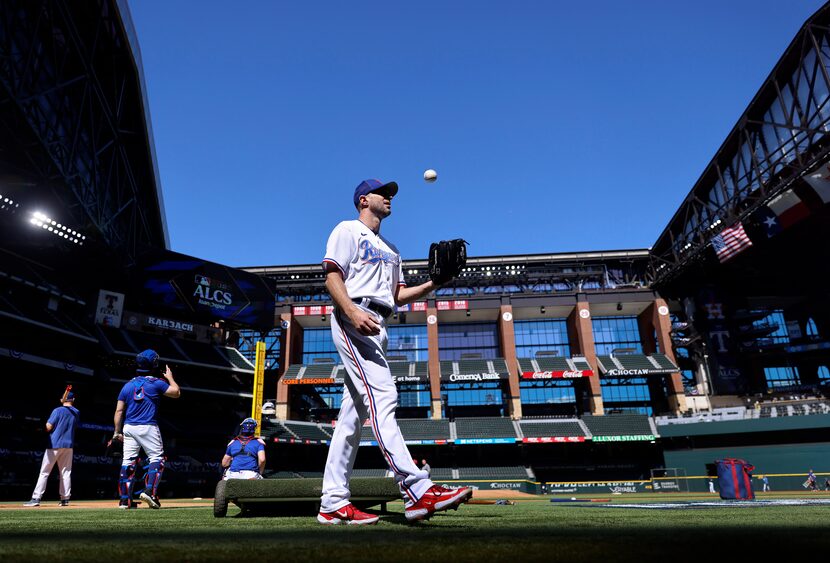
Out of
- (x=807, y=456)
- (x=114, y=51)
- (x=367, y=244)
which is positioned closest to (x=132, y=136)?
(x=114, y=51)

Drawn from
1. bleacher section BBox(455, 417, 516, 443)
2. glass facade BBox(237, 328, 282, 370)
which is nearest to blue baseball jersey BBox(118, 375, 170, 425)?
bleacher section BBox(455, 417, 516, 443)

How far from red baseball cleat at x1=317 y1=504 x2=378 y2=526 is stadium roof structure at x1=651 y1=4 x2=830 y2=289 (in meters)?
28.2

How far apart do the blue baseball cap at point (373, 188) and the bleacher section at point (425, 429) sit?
35085mm

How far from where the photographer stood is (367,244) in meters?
3.67

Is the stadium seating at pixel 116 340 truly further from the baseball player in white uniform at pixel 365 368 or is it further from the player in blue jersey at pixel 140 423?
the baseball player in white uniform at pixel 365 368

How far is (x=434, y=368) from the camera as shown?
4134cm

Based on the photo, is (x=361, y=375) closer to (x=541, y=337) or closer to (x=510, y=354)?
(x=510, y=354)

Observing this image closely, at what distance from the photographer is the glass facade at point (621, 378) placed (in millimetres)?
43406

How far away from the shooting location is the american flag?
29016 millimetres

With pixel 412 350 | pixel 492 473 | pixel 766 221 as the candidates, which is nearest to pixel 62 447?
pixel 492 473

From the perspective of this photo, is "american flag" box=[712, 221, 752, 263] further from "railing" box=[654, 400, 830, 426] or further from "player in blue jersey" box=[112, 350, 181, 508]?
"player in blue jersey" box=[112, 350, 181, 508]

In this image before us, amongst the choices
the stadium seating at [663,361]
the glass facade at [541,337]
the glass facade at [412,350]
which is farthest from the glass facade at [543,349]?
the glass facade at [412,350]

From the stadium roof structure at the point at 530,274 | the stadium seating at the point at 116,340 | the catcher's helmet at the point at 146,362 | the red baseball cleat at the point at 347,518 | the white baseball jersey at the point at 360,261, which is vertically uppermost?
the stadium roof structure at the point at 530,274

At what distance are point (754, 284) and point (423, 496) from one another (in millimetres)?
45847
